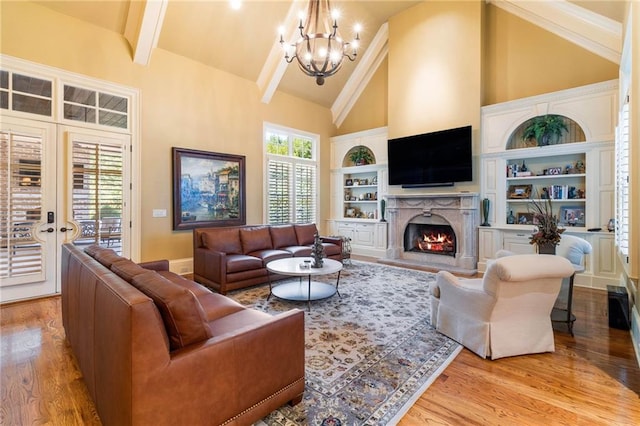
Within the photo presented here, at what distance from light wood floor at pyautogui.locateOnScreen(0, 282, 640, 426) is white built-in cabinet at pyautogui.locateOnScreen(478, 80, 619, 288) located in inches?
92.9

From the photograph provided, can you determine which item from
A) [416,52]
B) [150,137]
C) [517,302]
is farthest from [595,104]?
[150,137]

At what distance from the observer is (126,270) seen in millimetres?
1988

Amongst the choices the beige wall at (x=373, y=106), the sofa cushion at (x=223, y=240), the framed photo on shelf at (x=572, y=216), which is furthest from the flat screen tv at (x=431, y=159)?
the sofa cushion at (x=223, y=240)

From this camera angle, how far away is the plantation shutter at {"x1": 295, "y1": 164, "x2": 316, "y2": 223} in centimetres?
802

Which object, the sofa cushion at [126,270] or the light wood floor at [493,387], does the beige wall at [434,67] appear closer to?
the light wood floor at [493,387]

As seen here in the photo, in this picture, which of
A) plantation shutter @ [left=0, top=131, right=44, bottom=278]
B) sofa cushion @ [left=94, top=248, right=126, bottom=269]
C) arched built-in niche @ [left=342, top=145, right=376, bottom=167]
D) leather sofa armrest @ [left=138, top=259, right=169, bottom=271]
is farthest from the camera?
arched built-in niche @ [left=342, top=145, right=376, bottom=167]

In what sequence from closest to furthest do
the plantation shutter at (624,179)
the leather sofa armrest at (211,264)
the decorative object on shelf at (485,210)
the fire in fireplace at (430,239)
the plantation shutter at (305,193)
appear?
the plantation shutter at (624,179), the leather sofa armrest at (211,264), the decorative object on shelf at (485,210), the fire in fireplace at (430,239), the plantation shutter at (305,193)

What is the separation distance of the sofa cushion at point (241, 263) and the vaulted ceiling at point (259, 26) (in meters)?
3.76

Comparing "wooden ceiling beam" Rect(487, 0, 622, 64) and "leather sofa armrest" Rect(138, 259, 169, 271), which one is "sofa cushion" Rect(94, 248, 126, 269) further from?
"wooden ceiling beam" Rect(487, 0, 622, 64)

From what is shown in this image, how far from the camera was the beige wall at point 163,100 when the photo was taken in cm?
437

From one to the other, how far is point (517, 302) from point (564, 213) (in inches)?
149

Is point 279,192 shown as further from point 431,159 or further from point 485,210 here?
point 485,210

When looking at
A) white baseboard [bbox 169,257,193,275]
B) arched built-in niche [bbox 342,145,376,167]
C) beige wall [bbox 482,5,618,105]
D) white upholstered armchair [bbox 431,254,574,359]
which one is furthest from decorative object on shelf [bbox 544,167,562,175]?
white baseboard [bbox 169,257,193,275]

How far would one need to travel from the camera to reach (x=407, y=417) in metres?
1.96
